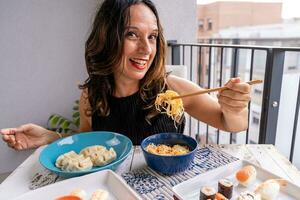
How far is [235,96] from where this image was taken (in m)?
0.86

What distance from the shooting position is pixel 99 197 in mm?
661

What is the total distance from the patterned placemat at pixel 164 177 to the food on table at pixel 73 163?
0.45 ft

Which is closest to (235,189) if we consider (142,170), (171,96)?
(142,170)

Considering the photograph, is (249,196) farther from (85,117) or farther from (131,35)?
(85,117)

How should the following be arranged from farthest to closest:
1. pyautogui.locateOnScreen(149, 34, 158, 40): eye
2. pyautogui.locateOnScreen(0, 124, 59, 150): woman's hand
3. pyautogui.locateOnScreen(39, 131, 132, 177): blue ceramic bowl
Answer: pyautogui.locateOnScreen(149, 34, 158, 40): eye, pyautogui.locateOnScreen(0, 124, 59, 150): woman's hand, pyautogui.locateOnScreen(39, 131, 132, 177): blue ceramic bowl

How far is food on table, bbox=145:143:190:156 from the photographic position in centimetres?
81

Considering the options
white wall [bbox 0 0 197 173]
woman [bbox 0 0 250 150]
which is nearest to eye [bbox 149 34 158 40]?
woman [bbox 0 0 250 150]

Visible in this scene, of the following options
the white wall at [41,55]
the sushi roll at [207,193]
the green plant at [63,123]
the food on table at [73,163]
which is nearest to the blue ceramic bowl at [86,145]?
the food on table at [73,163]

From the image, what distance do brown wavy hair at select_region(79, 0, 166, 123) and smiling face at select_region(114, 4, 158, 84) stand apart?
2 centimetres

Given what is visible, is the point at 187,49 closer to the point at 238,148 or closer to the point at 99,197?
the point at 238,148

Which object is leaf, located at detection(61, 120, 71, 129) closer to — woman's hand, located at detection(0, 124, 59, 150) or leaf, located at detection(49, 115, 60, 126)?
leaf, located at detection(49, 115, 60, 126)

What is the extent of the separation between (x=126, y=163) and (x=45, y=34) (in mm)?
2054

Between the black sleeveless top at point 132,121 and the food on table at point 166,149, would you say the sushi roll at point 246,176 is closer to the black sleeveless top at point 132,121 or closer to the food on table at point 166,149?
the food on table at point 166,149

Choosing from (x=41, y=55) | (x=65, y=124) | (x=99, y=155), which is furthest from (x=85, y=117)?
(x=41, y=55)
